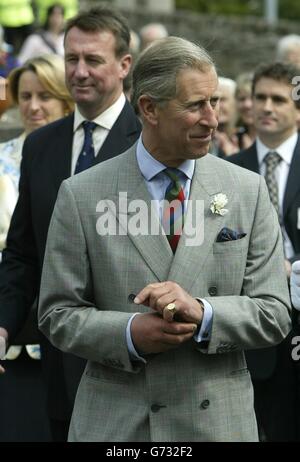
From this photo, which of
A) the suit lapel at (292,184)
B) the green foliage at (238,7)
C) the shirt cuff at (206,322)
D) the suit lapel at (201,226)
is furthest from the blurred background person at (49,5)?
the green foliage at (238,7)

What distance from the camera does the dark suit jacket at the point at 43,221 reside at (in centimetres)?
543

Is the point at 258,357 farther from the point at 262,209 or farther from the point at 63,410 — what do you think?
the point at 262,209

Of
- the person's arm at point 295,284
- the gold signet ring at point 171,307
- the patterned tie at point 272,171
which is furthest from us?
the patterned tie at point 272,171

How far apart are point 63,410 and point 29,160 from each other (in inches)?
46.0

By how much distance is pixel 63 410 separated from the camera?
5.95 meters

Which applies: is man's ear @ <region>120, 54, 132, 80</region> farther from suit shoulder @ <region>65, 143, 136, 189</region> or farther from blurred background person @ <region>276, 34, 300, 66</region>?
blurred background person @ <region>276, 34, 300, 66</region>

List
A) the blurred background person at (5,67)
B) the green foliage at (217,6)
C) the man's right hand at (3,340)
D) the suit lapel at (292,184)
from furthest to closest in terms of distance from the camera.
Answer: the green foliage at (217,6) < the blurred background person at (5,67) < the suit lapel at (292,184) < the man's right hand at (3,340)

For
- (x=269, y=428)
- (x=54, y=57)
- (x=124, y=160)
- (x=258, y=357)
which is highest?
(x=124, y=160)

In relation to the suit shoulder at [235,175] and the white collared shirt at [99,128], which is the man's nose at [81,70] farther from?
the suit shoulder at [235,175]

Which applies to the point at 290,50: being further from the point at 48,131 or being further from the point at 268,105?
the point at 48,131

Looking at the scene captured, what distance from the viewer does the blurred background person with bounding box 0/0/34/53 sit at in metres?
16.5

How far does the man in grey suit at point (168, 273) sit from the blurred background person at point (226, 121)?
5456 millimetres

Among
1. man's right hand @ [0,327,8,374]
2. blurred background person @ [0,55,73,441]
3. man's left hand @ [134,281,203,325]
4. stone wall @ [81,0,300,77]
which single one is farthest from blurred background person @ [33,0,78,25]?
man's left hand @ [134,281,203,325]

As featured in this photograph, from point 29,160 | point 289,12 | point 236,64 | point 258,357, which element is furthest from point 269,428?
point 289,12
